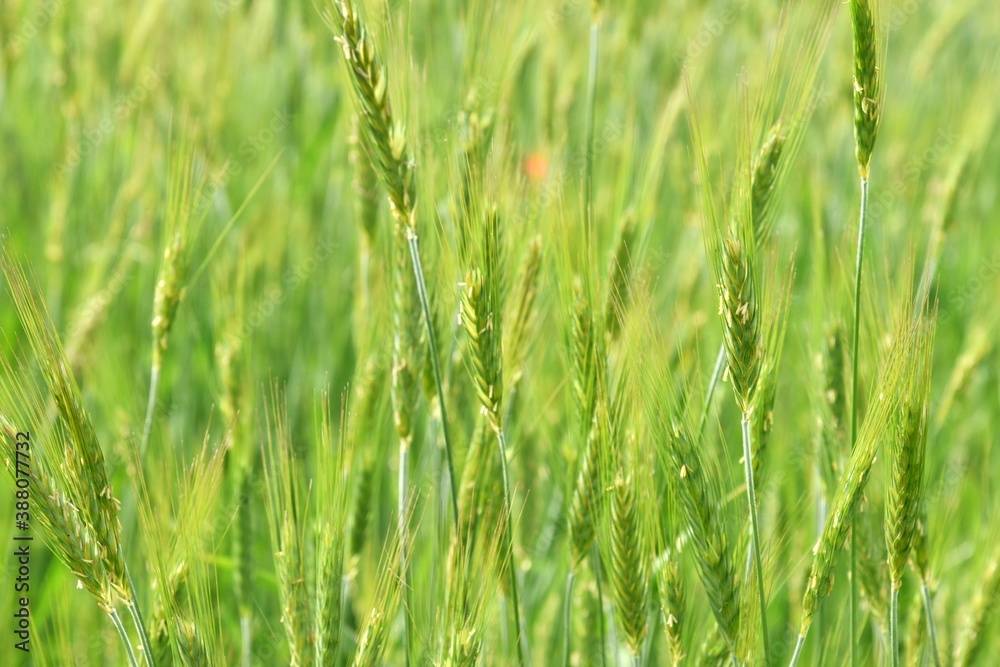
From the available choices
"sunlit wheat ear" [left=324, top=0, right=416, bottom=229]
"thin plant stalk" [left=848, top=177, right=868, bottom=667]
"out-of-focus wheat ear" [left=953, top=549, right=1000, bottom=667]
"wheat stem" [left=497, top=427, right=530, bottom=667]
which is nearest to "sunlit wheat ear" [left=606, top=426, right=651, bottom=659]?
"wheat stem" [left=497, top=427, right=530, bottom=667]

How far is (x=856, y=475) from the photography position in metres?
0.88

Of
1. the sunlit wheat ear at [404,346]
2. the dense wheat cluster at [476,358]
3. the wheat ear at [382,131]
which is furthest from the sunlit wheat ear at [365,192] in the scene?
the wheat ear at [382,131]

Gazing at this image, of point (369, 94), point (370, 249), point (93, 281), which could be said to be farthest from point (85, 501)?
point (93, 281)

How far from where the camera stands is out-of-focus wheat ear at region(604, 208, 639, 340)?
1.16m

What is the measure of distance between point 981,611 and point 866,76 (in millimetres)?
681

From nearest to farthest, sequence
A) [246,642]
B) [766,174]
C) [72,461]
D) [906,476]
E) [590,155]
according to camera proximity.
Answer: [72,461] < [906,476] < [766,174] < [246,642] < [590,155]

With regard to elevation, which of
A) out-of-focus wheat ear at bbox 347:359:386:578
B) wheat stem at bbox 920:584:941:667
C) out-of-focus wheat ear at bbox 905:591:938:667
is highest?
out-of-focus wheat ear at bbox 347:359:386:578

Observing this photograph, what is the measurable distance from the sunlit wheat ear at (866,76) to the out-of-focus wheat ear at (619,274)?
0.91ft

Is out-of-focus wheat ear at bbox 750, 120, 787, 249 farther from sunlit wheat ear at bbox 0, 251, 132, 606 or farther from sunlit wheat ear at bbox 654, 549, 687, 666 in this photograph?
sunlit wheat ear at bbox 0, 251, 132, 606

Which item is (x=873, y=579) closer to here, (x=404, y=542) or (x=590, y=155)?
(x=404, y=542)

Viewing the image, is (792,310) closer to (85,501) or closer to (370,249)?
(370,249)

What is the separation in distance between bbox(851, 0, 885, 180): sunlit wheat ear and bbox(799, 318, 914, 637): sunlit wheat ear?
194 millimetres

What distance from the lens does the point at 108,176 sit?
88.3 inches

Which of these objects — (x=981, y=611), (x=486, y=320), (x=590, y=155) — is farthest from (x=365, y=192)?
(x=981, y=611)
